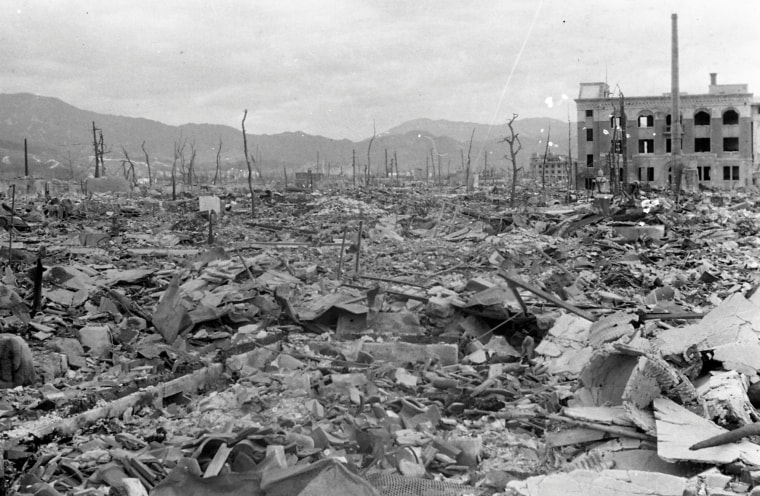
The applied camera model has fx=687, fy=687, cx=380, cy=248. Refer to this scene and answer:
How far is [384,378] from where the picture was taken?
6445 mm

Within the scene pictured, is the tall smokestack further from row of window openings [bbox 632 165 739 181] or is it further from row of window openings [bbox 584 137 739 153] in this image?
row of window openings [bbox 632 165 739 181]

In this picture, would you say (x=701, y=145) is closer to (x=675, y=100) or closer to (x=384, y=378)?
(x=675, y=100)

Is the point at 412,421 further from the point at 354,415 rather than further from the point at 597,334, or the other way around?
the point at 597,334

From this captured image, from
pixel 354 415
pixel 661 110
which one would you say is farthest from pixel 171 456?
pixel 661 110

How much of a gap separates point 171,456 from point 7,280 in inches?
303

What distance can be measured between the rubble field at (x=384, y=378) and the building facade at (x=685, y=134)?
39382 mm

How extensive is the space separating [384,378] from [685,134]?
49663 millimetres

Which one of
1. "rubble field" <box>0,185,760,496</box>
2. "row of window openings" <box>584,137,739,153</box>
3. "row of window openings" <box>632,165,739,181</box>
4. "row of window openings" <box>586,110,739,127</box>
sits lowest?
"rubble field" <box>0,185,760,496</box>

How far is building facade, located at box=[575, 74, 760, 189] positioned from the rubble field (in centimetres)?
3938

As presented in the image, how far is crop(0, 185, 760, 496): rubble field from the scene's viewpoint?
4238 millimetres

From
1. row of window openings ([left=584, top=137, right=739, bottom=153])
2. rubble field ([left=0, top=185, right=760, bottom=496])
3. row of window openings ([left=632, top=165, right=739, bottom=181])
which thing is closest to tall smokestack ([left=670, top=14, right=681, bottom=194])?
row of window openings ([left=584, top=137, right=739, bottom=153])

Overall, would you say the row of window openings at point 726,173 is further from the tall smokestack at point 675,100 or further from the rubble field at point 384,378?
the rubble field at point 384,378

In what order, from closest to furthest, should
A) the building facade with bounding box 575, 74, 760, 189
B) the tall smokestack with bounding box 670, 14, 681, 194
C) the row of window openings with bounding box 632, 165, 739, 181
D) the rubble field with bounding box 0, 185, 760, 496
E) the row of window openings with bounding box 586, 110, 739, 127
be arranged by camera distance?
the rubble field with bounding box 0, 185, 760, 496 → the tall smokestack with bounding box 670, 14, 681, 194 → the building facade with bounding box 575, 74, 760, 189 → the row of window openings with bounding box 632, 165, 739, 181 → the row of window openings with bounding box 586, 110, 739, 127

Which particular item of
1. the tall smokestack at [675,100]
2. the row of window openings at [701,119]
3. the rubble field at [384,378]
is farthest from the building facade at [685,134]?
the rubble field at [384,378]
